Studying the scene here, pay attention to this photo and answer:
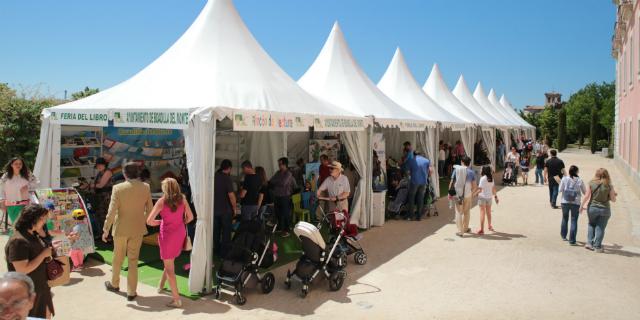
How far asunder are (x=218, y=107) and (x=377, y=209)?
4.77 meters

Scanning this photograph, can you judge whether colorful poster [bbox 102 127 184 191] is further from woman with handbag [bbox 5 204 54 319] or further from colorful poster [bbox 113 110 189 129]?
woman with handbag [bbox 5 204 54 319]

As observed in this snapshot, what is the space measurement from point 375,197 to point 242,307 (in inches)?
185

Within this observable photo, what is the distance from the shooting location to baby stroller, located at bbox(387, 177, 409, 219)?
9820 mm

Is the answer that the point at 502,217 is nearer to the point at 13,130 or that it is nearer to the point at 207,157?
the point at 207,157

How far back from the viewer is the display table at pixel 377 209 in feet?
29.8

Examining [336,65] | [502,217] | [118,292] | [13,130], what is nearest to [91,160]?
[118,292]

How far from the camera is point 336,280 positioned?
5473 millimetres

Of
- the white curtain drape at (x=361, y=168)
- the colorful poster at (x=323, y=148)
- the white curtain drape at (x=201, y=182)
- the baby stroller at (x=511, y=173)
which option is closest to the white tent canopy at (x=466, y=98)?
the baby stroller at (x=511, y=173)


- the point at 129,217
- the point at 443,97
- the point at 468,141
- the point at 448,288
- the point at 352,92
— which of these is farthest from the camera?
the point at 443,97

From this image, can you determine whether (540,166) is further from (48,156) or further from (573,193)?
(48,156)

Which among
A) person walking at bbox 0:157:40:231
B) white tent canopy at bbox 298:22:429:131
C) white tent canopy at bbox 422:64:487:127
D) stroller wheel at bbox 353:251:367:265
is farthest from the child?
white tent canopy at bbox 422:64:487:127

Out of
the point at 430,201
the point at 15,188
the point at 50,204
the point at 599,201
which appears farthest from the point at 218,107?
the point at 430,201

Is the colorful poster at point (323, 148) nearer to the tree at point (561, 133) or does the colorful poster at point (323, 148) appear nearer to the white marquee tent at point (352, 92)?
the white marquee tent at point (352, 92)

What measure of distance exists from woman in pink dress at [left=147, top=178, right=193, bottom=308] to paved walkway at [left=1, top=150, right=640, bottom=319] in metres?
0.41
